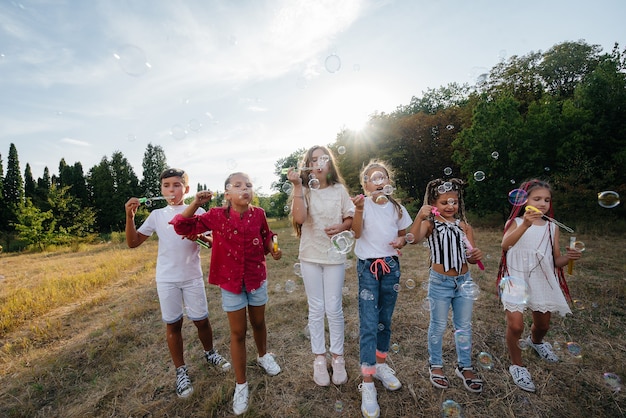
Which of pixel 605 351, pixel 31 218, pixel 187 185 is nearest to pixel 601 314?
pixel 605 351

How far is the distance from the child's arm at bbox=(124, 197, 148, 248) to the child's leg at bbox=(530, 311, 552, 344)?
3.99m

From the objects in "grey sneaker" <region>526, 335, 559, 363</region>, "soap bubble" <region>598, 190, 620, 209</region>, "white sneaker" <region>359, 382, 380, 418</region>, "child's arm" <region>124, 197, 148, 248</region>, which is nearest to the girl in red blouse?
"child's arm" <region>124, 197, 148, 248</region>

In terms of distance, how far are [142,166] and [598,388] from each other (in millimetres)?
48421

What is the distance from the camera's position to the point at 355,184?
21.0m

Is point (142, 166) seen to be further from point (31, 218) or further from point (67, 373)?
point (67, 373)

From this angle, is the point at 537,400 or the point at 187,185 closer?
the point at 537,400

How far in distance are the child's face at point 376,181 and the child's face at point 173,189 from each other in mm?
1902

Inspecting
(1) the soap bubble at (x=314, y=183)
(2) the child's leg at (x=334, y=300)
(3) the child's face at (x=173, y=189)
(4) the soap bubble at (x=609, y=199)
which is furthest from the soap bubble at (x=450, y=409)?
(3) the child's face at (x=173, y=189)

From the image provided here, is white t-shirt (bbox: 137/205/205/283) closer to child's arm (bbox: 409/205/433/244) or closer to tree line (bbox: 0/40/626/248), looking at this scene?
tree line (bbox: 0/40/626/248)

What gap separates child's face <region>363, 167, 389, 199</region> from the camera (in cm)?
265

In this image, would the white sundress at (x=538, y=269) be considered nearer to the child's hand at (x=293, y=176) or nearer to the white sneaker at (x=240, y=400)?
the child's hand at (x=293, y=176)

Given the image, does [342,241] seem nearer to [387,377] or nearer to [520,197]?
[387,377]

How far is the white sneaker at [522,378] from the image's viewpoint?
256 cm

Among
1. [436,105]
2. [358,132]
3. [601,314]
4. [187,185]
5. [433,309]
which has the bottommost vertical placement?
[601,314]
